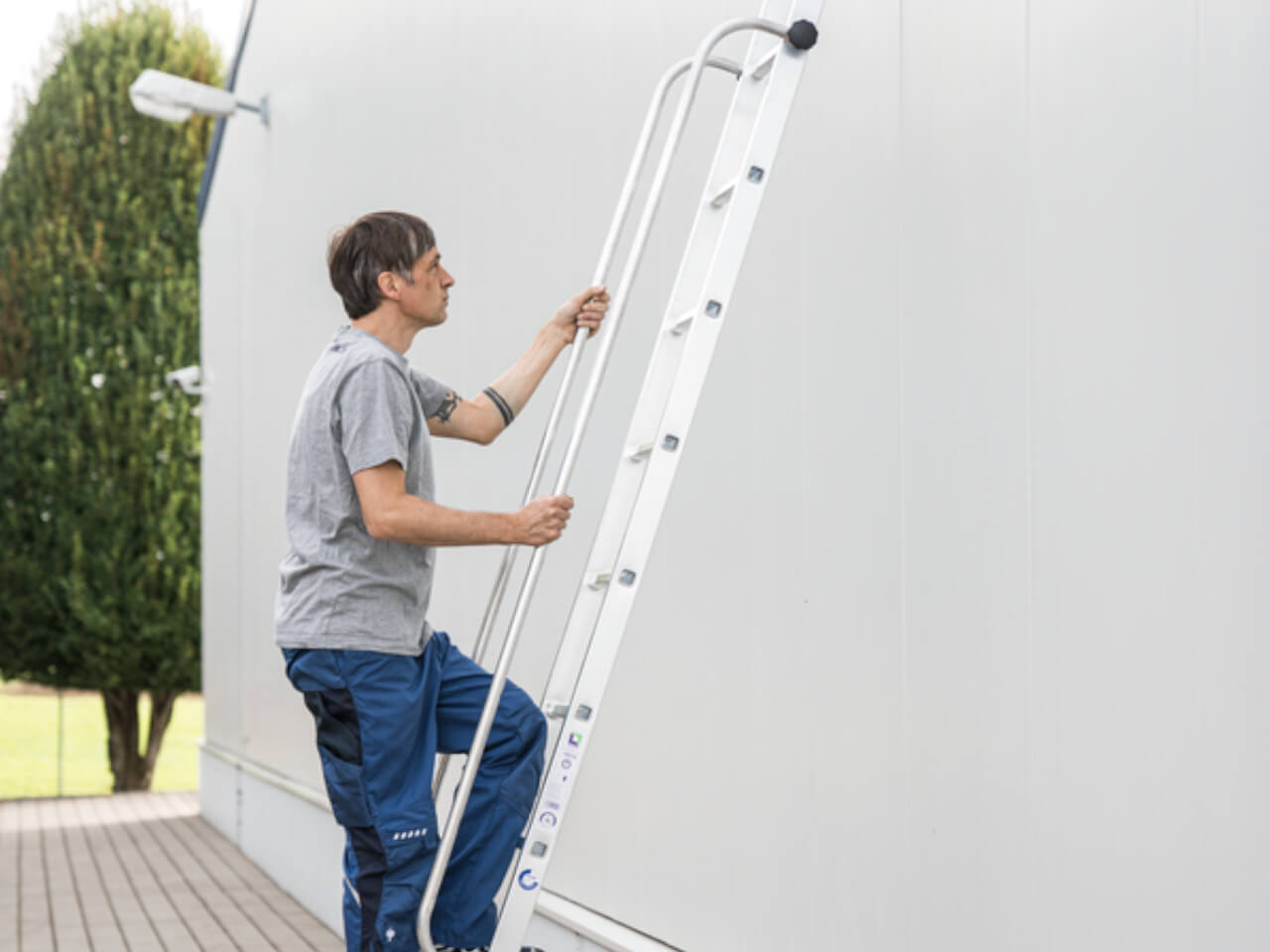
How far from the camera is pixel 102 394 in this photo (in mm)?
13078

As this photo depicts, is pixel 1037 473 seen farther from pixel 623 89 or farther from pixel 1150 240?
pixel 623 89

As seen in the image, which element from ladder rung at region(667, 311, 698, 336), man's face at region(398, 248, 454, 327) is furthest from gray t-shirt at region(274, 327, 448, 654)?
ladder rung at region(667, 311, 698, 336)

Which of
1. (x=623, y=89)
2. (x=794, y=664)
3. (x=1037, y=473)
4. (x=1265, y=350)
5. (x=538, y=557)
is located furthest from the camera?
(x=623, y=89)

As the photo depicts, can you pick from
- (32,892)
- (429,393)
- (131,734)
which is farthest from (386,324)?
(131,734)

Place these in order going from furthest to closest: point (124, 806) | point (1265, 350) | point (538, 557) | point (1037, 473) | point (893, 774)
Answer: point (124, 806)
point (893, 774)
point (538, 557)
point (1037, 473)
point (1265, 350)

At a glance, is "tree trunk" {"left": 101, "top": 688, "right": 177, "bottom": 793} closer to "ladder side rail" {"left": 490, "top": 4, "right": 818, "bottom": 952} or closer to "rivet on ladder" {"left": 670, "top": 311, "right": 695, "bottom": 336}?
"ladder side rail" {"left": 490, "top": 4, "right": 818, "bottom": 952}

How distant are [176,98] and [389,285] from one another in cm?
557

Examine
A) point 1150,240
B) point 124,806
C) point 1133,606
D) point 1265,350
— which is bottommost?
point 124,806

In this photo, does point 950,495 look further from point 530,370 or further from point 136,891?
point 136,891

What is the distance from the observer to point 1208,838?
6.89 ft

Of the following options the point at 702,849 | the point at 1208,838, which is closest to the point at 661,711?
the point at 702,849

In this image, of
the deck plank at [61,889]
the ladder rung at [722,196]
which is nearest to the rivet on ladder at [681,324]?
the ladder rung at [722,196]

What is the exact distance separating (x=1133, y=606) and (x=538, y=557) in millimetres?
1020

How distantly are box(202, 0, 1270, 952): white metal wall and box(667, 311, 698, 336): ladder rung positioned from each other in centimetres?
44
